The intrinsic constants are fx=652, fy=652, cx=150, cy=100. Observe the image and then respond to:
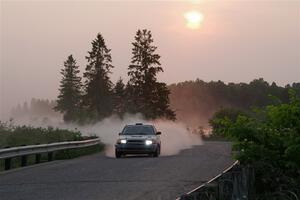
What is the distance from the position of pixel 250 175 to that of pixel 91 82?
283ft

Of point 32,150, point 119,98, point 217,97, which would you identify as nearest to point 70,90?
point 119,98

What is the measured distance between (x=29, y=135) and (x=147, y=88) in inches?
2330

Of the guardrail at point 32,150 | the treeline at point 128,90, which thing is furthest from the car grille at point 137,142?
the treeline at point 128,90

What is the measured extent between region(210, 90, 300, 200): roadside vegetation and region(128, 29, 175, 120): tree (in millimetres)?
78724

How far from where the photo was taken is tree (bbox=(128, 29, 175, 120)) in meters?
91.8

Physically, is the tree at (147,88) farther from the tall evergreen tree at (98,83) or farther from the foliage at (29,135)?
the foliage at (29,135)

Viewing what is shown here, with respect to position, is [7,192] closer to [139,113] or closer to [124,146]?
[124,146]

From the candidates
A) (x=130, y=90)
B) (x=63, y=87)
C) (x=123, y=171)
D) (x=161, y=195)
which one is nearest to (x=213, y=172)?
(x=123, y=171)

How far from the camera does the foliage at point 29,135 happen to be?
30.4m

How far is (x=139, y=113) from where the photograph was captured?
93312 millimetres

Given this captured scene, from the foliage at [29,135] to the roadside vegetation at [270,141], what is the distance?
59.2 feet

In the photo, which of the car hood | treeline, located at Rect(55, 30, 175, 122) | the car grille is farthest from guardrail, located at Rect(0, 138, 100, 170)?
treeline, located at Rect(55, 30, 175, 122)

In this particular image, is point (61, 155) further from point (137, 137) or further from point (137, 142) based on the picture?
point (137, 137)

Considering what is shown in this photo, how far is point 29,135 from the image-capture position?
1289 inches
